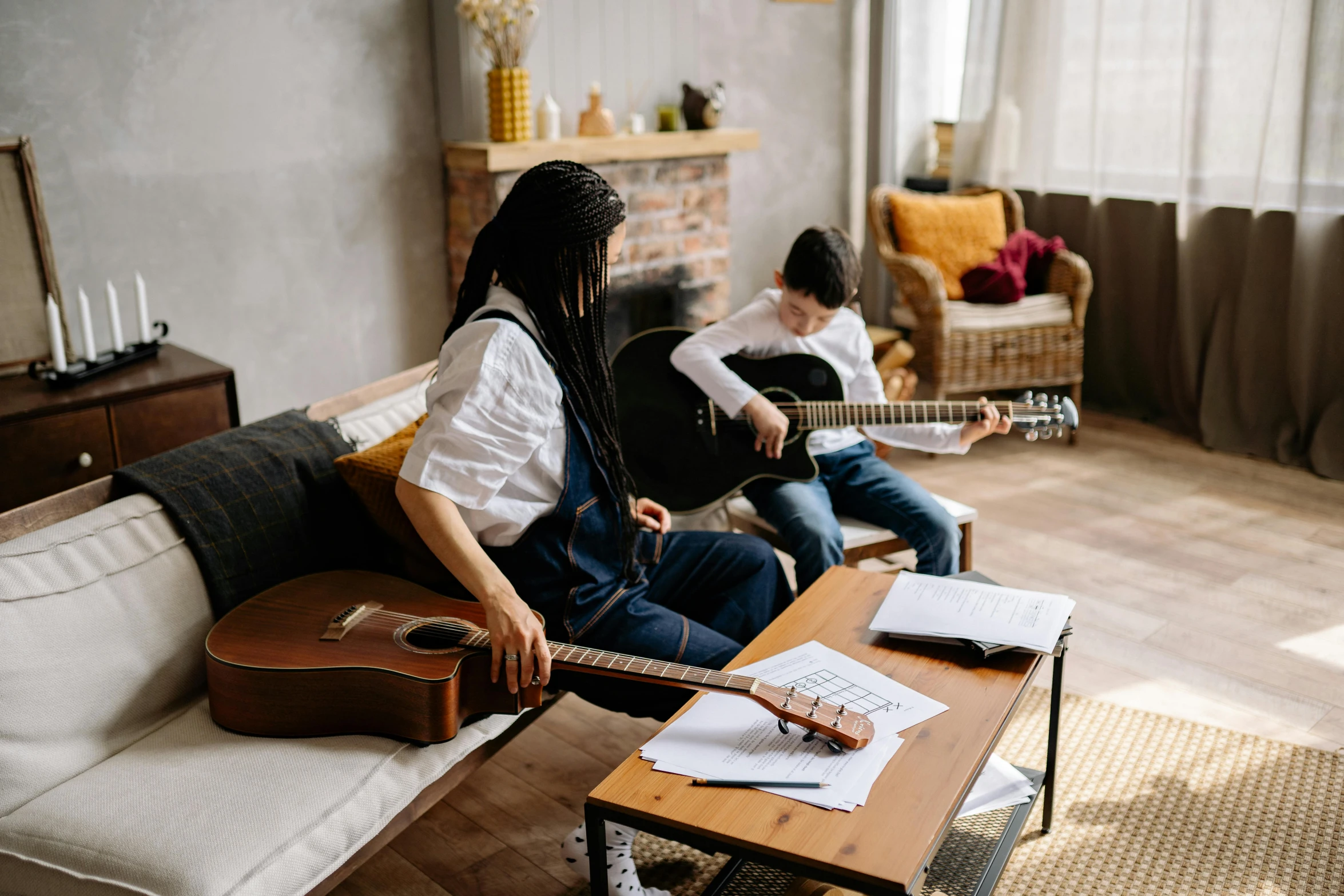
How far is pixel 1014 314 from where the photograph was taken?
3688mm

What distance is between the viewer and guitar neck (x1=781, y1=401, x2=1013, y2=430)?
2096mm

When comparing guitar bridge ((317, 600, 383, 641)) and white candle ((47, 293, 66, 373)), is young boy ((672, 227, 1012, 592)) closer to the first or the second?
guitar bridge ((317, 600, 383, 641))

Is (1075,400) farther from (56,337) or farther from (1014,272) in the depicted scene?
(56,337)

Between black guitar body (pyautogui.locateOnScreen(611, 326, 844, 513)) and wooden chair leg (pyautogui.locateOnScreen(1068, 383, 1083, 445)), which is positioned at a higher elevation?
black guitar body (pyautogui.locateOnScreen(611, 326, 844, 513))

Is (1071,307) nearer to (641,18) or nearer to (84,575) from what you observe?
(641,18)

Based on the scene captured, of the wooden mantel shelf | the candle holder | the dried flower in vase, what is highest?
the dried flower in vase

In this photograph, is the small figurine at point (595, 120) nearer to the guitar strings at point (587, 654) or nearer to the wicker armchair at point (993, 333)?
the wicker armchair at point (993, 333)

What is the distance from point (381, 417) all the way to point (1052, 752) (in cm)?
132

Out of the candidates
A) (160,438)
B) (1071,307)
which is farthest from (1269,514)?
(160,438)

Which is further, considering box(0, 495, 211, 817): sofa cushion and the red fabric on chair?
the red fabric on chair

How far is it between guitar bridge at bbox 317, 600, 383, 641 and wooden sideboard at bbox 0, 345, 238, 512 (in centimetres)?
103

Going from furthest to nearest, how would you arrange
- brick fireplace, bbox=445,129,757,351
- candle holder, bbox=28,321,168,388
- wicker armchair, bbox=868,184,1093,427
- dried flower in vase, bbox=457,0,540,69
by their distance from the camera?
wicker armchair, bbox=868,184,1093,427 < brick fireplace, bbox=445,129,757,351 < dried flower in vase, bbox=457,0,540,69 < candle holder, bbox=28,321,168,388

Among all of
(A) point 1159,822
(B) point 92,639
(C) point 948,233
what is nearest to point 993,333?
(C) point 948,233

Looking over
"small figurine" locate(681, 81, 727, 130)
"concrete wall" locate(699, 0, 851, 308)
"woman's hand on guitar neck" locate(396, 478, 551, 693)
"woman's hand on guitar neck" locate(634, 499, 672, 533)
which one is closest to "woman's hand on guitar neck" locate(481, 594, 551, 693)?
"woman's hand on guitar neck" locate(396, 478, 551, 693)
